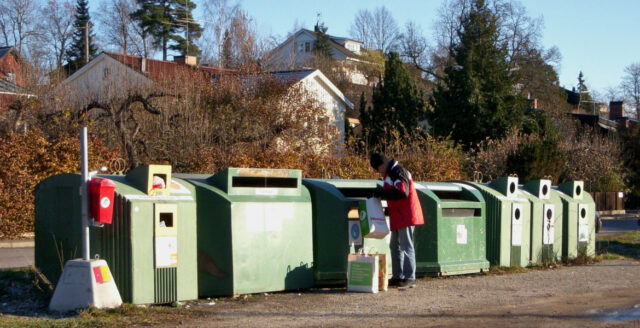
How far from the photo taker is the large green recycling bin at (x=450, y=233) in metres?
9.65

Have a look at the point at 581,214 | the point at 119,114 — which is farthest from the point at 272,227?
the point at 119,114

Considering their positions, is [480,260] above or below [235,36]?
below

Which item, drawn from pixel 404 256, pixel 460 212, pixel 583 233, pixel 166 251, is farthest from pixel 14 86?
pixel 404 256

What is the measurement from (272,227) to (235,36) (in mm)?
24203

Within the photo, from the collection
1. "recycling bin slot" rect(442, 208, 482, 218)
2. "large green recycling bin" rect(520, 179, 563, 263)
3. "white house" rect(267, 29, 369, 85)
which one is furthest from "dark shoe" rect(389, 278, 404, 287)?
"white house" rect(267, 29, 369, 85)

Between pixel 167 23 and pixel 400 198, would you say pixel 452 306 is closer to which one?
pixel 400 198

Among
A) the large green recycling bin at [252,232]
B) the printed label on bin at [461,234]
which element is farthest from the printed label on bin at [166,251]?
the printed label on bin at [461,234]

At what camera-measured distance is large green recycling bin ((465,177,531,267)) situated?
1061 centimetres

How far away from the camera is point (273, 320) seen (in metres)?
6.78

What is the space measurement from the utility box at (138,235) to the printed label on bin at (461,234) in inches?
155

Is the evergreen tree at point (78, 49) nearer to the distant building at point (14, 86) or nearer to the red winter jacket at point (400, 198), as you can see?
the distant building at point (14, 86)

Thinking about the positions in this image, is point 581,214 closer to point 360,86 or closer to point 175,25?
point 360,86

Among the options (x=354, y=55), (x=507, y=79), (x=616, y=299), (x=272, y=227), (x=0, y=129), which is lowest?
(x=616, y=299)

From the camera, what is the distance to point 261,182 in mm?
8383
